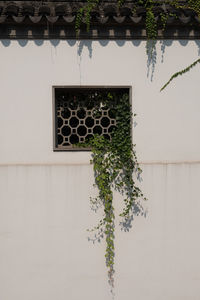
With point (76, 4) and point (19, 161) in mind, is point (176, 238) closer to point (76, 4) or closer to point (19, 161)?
point (19, 161)

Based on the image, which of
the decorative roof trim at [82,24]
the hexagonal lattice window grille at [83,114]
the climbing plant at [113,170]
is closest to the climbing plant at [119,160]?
the climbing plant at [113,170]

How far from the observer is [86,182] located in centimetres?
434

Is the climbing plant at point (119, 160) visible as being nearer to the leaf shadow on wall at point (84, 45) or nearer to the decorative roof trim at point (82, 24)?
the decorative roof trim at point (82, 24)

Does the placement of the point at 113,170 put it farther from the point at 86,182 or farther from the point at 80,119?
the point at 80,119

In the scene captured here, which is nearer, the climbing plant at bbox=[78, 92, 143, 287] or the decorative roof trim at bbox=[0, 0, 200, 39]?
the decorative roof trim at bbox=[0, 0, 200, 39]

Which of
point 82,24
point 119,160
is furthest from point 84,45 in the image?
point 119,160

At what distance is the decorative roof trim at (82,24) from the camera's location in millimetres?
3979

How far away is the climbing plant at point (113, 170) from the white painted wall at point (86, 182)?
4.9 inches

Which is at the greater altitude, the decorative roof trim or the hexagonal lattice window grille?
the decorative roof trim

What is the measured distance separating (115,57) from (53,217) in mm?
2552

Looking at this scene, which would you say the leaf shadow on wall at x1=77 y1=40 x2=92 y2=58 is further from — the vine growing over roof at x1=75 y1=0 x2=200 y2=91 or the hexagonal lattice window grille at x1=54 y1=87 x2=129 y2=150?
the hexagonal lattice window grille at x1=54 y1=87 x2=129 y2=150

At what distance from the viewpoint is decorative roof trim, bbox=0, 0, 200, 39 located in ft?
13.1

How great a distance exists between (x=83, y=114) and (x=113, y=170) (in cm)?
103

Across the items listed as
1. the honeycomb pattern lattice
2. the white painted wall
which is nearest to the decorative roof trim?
the white painted wall
